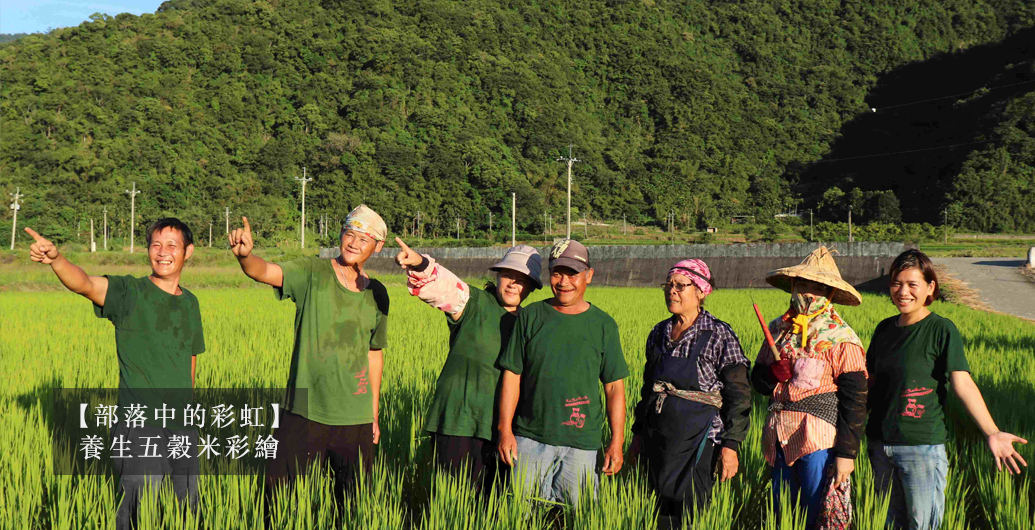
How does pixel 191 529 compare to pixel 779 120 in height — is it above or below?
below

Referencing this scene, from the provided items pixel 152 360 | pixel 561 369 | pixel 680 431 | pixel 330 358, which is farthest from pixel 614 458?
pixel 152 360

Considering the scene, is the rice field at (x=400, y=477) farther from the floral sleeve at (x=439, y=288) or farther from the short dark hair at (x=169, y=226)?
the short dark hair at (x=169, y=226)

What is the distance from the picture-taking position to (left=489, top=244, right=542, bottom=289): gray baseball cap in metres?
2.73

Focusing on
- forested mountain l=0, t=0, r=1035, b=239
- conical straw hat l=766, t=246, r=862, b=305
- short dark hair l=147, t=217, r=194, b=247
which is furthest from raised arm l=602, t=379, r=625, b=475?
forested mountain l=0, t=0, r=1035, b=239

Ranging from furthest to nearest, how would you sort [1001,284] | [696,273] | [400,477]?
[1001,284]
[400,477]
[696,273]

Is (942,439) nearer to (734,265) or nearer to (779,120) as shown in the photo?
(734,265)

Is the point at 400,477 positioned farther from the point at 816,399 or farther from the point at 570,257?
the point at 816,399

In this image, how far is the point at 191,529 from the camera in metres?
2.43

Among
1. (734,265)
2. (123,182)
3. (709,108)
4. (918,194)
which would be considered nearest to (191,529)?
(734,265)

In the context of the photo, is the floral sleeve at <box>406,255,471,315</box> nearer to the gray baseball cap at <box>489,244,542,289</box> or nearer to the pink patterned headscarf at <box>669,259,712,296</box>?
the gray baseball cap at <box>489,244,542,289</box>

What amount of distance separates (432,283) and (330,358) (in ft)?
1.71

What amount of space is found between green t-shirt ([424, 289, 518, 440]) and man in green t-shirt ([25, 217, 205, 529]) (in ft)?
3.06

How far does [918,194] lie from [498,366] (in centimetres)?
8250

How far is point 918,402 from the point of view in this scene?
2473mm
